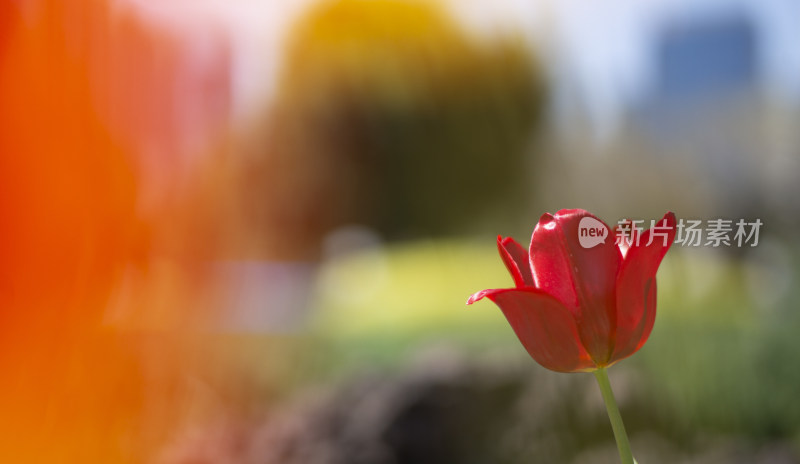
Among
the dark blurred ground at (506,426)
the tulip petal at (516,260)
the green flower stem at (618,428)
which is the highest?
the tulip petal at (516,260)

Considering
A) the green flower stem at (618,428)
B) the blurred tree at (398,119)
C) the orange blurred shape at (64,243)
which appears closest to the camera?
the green flower stem at (618,428)

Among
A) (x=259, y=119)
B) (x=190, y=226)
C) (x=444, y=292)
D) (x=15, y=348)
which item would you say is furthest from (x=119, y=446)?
(x=259, y=119)

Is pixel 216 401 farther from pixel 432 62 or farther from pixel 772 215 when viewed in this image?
pixel 432 62

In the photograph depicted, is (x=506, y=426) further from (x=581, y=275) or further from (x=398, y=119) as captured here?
(x=398, y=119)

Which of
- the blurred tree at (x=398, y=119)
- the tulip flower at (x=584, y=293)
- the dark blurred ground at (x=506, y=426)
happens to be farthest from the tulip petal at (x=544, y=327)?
the blurred tree at (x=398, y=119)

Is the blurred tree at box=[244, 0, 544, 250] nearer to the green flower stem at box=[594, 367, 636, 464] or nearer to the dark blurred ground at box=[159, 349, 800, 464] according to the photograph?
Answer: the dark blurred ground at box=[159, 349, 800, 464]

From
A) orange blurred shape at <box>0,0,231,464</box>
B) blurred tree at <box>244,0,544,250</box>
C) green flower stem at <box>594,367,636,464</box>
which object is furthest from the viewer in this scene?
blurred tree at <box>244,0,544,250</box>

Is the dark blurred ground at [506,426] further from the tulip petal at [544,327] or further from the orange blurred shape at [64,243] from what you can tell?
the tulip petal at [544,327]

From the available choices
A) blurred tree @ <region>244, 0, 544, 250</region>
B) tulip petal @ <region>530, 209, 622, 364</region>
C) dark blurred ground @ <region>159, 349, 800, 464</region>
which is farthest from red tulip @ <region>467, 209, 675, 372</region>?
blurred tree @ <region>244, 0, 544, 250</region>
